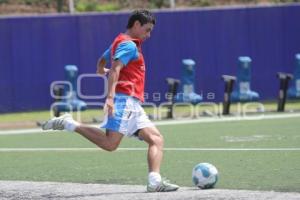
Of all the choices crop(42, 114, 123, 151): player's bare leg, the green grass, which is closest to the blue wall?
the green grass

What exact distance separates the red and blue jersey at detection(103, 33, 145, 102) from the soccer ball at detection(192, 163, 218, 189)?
1.02m

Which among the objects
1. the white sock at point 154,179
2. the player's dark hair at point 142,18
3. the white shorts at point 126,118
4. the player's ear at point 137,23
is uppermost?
the player's dark hair at point 142,18

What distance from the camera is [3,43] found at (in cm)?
2614

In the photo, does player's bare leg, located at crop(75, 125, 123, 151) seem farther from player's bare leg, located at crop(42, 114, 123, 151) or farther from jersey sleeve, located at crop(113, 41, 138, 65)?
jersey sleeve, located at crop(113, 41, 138, 65)

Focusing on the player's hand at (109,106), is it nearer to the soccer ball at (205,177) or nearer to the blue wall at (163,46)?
the soccer ball at (205,177)

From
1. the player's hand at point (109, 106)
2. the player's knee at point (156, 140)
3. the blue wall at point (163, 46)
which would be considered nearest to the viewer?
the player's hand at point (109, 106)

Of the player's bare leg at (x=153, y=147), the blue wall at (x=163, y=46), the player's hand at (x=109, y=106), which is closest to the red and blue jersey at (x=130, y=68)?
the player's hand at (x=109, y=106)

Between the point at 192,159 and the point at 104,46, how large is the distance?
1365 centimetres

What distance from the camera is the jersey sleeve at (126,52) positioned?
416 inches

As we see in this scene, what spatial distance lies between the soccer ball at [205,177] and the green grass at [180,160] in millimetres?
277

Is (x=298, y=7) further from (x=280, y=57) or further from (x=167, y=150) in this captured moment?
(x=167, y=150)

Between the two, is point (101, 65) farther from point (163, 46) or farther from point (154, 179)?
point (163, 46)

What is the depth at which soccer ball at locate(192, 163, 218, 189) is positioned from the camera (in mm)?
10438

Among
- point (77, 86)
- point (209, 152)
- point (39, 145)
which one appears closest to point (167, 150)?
point (209, 152)
